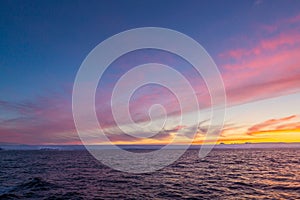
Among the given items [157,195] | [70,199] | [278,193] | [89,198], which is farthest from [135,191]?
[278,193]

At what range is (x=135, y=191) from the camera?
2983 cm

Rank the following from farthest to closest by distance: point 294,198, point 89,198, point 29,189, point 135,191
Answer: point 29,189 < point 135,191 < point 89,198 < point 294,198

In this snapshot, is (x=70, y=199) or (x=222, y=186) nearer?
(x=70, y=199)

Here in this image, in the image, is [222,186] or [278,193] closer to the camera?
[278,193]

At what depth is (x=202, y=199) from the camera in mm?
25359

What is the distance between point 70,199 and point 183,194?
43.5 ft

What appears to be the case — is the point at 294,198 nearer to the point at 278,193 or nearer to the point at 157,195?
the point at 278,193

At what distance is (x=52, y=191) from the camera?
30828 millimetres

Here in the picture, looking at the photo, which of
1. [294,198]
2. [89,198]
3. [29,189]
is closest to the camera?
[294,198]

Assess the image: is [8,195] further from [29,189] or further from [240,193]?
[240,193]

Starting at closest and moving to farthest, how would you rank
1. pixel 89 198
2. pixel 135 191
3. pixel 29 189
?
pixel 89 198
pixel 135 191
pixel 29 189

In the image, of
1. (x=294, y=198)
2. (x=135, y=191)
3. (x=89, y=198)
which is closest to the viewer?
(x=294, y=198)

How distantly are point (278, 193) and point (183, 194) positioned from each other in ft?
37.5

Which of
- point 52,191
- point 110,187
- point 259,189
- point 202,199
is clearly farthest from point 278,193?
point 52,191
